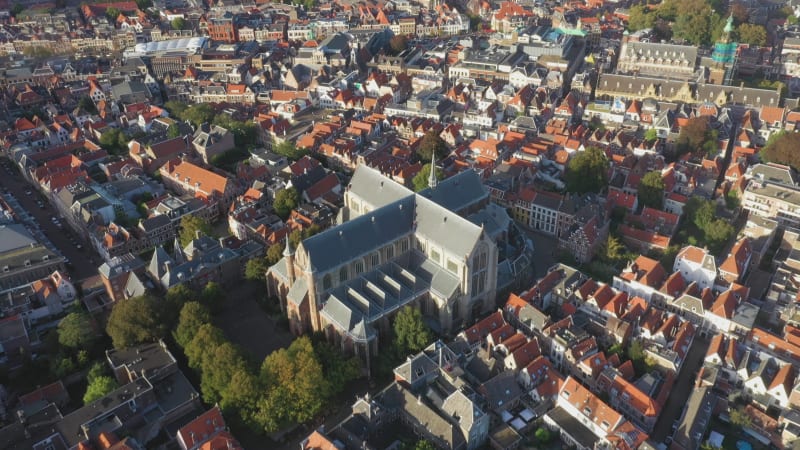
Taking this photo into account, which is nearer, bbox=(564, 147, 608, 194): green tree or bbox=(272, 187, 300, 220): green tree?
bbox=(272, 187, 300, 220): green tree

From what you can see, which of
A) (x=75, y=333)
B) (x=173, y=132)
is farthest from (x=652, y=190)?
(x=173, y=132)

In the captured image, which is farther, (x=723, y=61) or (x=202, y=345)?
(x=723, y=61)

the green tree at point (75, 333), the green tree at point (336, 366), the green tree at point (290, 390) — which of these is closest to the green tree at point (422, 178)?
the green tree at point (336, 366)

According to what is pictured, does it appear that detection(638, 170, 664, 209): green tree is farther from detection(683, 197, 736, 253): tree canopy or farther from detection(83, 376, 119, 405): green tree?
detection(83, 376, 119, 405): green tree

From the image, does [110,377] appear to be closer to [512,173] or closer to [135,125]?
[512,173]

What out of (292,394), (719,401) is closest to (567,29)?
(719,401)

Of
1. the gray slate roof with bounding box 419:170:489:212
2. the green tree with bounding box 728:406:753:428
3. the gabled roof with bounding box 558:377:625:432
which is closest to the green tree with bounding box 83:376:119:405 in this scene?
the gray slate roof with bounding box 419:170:489:212

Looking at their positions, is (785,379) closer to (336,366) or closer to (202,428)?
(336,366)
